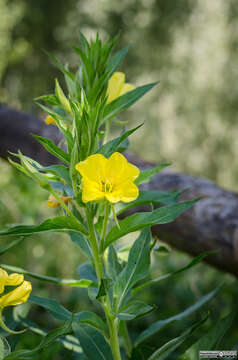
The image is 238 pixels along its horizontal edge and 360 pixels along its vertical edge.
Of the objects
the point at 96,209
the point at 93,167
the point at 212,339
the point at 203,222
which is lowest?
the point at 203,222

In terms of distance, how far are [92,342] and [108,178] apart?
295 millimetres

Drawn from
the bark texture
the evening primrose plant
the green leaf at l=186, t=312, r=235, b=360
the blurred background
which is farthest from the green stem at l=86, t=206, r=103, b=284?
the blurred background

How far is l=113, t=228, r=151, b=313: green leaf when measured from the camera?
0.65 m

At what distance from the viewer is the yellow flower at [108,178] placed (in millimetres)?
528

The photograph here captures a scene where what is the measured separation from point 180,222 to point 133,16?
196 inches

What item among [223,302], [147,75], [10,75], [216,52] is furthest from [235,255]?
[216,52]

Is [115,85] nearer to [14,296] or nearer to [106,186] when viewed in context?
[106,186]

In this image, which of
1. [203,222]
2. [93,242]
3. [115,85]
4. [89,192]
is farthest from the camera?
[203,222]

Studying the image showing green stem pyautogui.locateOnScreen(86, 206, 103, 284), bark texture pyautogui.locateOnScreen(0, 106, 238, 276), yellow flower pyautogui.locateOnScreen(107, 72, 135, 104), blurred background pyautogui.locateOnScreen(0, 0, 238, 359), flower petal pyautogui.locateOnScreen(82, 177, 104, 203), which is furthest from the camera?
blurred background pyautogui.locateOnScreen(0, 0, 238, 359)

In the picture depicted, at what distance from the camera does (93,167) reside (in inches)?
21.6

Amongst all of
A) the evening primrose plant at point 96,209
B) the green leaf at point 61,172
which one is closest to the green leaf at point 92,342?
the evening primrose plant at point 96,209

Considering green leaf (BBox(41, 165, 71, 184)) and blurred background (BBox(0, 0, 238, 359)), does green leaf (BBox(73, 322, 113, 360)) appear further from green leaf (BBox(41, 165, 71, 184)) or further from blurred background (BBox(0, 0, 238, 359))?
blurred background (BBox(0, 0, 238, 359))

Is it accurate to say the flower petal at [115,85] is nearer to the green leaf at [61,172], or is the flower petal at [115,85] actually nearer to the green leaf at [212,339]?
the green leaf at [61,172]

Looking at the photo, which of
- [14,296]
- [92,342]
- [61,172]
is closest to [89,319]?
[92,342]
